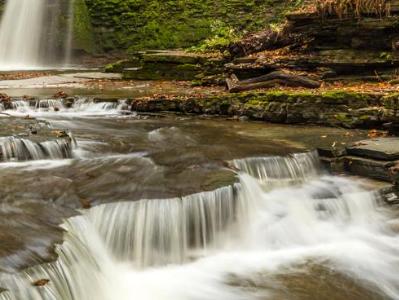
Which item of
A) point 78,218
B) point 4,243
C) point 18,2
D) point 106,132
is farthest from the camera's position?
point 18,2

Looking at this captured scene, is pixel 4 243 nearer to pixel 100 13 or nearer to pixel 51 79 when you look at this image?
pixel 51 79

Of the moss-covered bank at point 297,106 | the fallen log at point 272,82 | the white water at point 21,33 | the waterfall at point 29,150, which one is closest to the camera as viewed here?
Answer: the waterfall at point 29,150

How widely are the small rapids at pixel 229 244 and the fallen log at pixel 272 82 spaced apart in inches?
172

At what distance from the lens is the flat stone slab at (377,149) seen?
711 cm

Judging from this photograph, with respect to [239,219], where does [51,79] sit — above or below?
above

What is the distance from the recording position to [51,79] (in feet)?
54.2

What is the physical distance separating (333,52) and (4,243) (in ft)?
30.6

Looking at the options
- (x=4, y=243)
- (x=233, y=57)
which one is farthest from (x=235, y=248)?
(x=233, y=57)

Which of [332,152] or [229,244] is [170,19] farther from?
[229,244]

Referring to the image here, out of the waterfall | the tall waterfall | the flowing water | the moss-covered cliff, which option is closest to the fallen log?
the flowing water

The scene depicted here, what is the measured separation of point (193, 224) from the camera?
19.5ft

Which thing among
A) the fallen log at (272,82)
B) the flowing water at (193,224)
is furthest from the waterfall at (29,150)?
the fallen log at (272,82)

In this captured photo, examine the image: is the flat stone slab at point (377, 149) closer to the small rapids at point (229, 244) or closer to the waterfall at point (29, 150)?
the small rapids at point (229, 244)

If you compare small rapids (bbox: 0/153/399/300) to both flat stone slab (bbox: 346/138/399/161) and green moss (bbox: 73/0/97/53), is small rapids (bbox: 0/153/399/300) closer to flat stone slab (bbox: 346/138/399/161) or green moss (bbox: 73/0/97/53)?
flat stone slab (bbox: 346/138/399/161)
